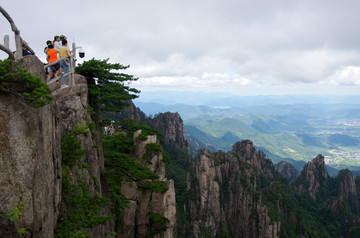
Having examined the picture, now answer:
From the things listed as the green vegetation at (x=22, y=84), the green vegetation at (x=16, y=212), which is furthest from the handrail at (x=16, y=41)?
the green vegetation at (x=16, y=212)

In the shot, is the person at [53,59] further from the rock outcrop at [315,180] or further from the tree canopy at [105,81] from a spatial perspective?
the rock outcrop at [315,180]

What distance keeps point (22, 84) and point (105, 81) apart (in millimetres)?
9695

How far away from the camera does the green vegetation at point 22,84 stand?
754cm

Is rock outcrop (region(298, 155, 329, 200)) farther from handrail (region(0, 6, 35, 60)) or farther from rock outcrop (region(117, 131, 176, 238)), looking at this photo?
handrail (region(0, 6, 35, 60))

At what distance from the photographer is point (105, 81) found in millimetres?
17578

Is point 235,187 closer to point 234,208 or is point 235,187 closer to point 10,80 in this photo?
point 234,208

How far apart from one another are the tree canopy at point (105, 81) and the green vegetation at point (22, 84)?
811cm

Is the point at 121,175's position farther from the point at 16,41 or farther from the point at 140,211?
the point at 16,41

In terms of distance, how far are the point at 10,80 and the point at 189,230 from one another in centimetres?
7550

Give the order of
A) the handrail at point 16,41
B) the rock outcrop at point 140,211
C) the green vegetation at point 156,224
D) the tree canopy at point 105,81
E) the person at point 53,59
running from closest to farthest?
the handrail at point 16,41 → the person at point 53,59 → the tree canopy at point 105,81 → the rock outcrop at point 140,211 → the green vegetation at point 156,224

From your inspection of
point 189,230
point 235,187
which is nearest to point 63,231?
point 189,230

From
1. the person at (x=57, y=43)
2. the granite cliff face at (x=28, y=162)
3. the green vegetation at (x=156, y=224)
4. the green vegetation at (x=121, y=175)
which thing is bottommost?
the green vegetation at (x=156, y=224)

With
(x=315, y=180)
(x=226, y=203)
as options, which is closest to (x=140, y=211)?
(x=226, y=203)

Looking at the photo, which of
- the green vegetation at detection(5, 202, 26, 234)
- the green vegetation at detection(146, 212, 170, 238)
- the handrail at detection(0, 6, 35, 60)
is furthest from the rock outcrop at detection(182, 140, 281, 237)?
the handrail at detection(0, 6, 35, 60)
